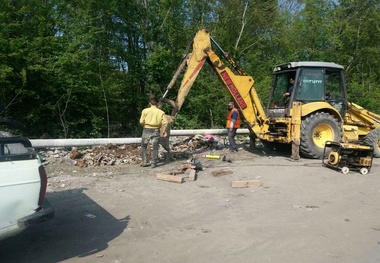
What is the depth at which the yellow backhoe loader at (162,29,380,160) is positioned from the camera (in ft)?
34.2

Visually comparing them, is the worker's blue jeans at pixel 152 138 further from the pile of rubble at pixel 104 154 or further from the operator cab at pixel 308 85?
the operator cab at pixel 308 85

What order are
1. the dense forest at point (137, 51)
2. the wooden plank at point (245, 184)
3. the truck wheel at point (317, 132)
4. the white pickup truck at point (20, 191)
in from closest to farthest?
the white pickup truck at point (20, 191) → the wooden plank at point (245, 184) → the truck wheel at point (317, 132) → the dense forest at point (137, 51)

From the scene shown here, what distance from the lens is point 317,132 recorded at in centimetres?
1109

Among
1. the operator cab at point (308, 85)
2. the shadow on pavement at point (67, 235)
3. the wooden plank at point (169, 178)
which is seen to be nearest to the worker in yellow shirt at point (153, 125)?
the wooden plank at point (169, 178)

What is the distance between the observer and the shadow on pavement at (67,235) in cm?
452

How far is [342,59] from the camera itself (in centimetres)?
2502

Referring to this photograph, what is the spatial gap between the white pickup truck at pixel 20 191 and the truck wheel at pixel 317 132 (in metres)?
8.23

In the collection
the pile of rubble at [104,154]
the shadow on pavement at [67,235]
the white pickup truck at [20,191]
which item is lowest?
the shadow on pavement at [67,235]

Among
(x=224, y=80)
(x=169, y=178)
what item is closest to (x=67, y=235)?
(x=169, y=178)

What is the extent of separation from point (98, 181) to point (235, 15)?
1631cm

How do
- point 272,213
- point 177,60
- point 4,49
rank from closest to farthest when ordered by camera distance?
point 272,213
point 4,49
point 177,60

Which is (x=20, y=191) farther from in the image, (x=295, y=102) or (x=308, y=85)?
(x=308, y=85)


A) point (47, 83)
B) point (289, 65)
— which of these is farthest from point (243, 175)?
point (47, 83)

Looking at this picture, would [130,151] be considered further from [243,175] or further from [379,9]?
[379,9]
